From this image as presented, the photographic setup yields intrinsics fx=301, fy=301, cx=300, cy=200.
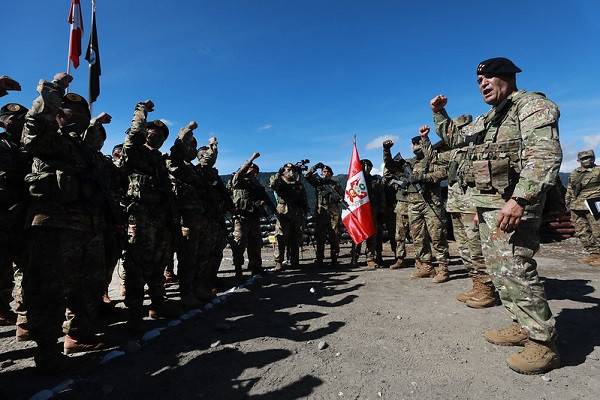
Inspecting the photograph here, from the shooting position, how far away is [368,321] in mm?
3465

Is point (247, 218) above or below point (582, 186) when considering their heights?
below

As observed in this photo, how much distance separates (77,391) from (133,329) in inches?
49.4

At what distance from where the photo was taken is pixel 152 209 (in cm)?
365

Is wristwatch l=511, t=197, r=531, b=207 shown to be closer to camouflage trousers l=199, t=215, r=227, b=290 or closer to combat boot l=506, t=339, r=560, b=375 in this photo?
combat boot l=506, t=339, r=560, b=375

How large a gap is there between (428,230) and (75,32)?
10664 millimetres

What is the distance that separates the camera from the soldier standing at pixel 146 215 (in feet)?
11.3

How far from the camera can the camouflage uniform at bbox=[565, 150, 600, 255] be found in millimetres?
7148

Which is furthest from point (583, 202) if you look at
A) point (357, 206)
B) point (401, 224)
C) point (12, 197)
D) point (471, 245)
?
point (12, 197)

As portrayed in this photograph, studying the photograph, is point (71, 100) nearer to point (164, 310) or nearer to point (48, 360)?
point (48, 360)

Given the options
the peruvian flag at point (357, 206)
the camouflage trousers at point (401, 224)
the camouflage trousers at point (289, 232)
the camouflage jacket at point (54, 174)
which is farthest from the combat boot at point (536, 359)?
the camouflage trousers at point (289, 232)

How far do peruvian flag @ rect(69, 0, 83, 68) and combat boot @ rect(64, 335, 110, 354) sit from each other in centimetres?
860

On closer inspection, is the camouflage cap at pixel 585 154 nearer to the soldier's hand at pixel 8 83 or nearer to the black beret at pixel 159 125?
the black beret at pixel 159 125

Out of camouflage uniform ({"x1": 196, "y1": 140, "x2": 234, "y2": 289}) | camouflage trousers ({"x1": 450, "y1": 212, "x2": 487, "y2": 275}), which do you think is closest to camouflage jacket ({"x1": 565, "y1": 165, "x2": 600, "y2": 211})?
camouflage trousers ({"x1": 450, "y1": 212, "x2": 487, "y2": 275})

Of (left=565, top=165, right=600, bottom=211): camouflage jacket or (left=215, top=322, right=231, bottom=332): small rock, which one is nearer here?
(left=215, top=322, right=231, bottom=332): small rock
